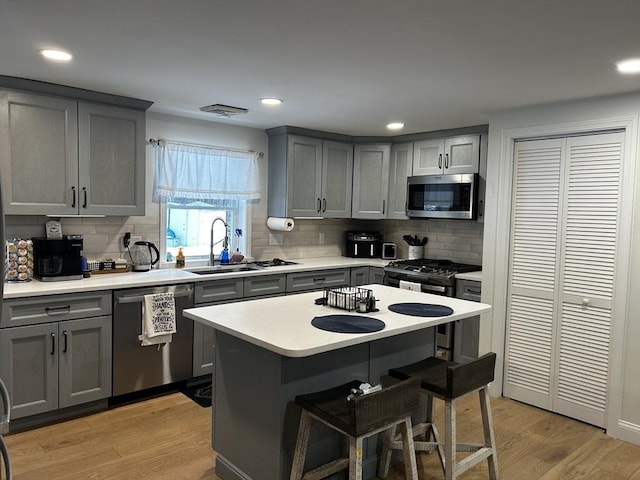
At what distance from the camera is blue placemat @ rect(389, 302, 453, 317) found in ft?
Result: 8.57

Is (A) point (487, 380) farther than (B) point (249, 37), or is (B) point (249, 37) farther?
(A) point (487, 380)

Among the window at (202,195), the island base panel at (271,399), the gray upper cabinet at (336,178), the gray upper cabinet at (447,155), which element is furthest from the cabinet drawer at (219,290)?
the gray upper cabinet at (447,155)

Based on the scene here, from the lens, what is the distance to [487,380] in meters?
2.48

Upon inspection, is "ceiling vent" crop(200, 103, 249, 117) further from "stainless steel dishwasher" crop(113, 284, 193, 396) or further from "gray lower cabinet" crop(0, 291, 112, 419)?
"gray lower cabinet" crop(0, 291, 112, 419)

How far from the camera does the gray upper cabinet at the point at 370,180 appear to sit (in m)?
5.17

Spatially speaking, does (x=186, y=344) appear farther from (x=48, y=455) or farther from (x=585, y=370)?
(x=585, y=370)

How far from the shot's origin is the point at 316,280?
4645 millimetres

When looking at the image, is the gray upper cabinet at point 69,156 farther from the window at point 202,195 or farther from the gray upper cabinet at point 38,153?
the window at point 202,195

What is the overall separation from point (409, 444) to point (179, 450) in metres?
1.45

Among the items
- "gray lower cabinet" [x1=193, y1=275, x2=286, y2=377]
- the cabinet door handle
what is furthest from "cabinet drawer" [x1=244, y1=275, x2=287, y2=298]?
the cabinet door handle

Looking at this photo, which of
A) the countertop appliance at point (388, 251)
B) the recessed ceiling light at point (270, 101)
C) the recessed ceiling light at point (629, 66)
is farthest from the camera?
the countertop appliance at point (388, 251)

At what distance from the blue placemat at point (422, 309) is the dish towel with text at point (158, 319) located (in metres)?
1.69

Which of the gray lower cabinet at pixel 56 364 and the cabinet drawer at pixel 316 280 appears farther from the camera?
the cabinet drawer at pixel 316 280

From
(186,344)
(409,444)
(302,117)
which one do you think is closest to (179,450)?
(186,344)
